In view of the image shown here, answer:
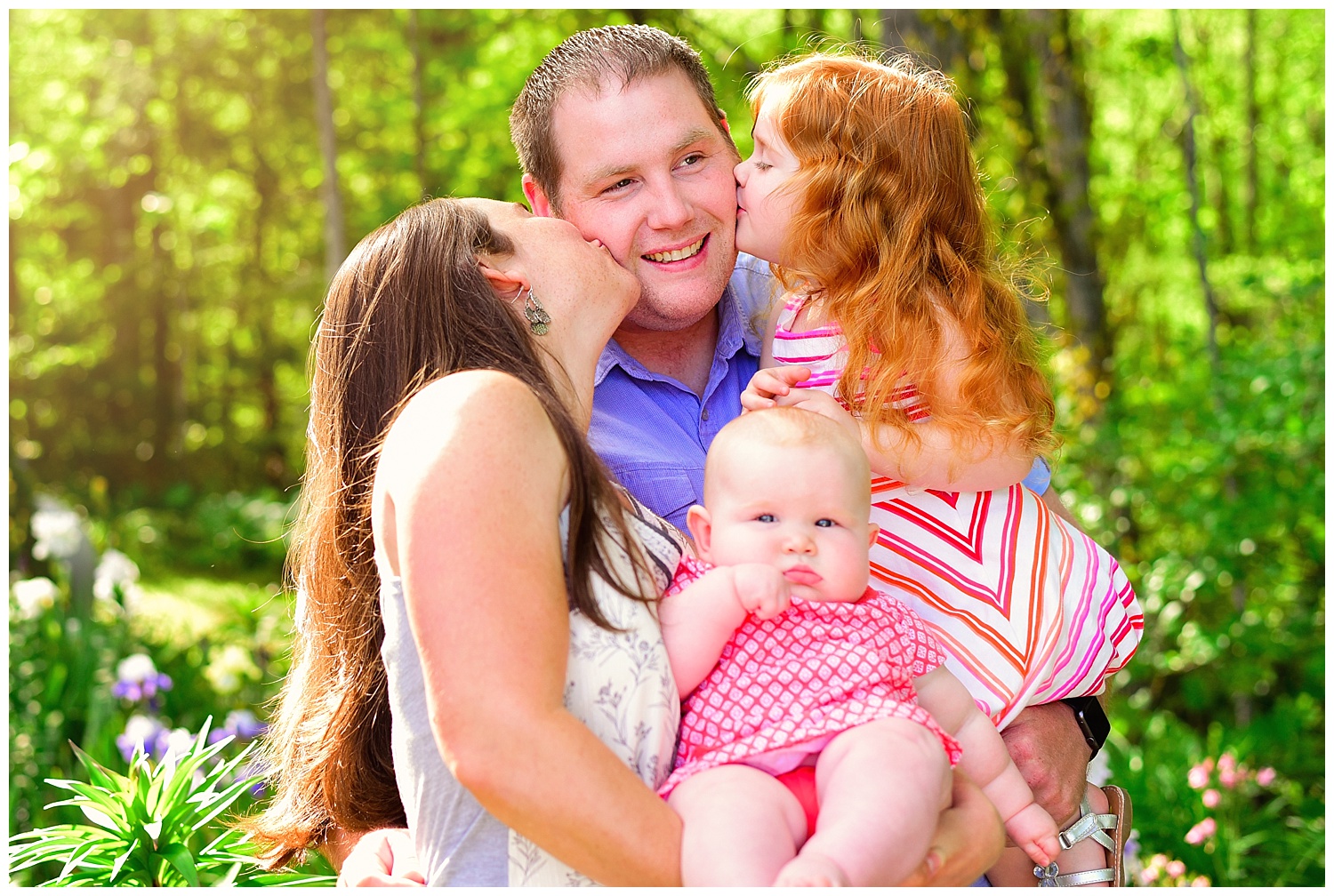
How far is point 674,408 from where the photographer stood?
271 cm

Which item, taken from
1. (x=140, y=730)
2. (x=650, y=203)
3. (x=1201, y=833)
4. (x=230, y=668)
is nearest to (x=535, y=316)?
(x=650, y=203)

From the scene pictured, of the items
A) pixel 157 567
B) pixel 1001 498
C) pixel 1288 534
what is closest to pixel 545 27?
pixel 1288 534

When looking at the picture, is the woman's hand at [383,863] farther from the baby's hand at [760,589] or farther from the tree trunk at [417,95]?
the tree trunk at [417,95]

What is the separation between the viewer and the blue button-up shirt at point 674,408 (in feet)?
7.91

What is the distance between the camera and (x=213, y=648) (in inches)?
229

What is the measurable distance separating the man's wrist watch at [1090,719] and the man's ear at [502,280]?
1523 mm

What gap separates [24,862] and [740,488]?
2.04 meters

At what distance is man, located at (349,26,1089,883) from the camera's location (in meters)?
2.61

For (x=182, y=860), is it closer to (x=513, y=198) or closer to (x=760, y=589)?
(x=760, y=589)

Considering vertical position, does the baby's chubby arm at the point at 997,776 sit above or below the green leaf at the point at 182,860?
above

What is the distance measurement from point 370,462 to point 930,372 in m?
1.15

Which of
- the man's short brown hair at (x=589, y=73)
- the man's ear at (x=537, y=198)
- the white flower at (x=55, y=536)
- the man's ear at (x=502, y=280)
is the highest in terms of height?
the man's short brown hair at (x=589, y=73)

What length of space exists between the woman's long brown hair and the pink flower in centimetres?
328

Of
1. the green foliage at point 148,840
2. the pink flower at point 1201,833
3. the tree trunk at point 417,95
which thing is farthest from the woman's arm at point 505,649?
the tree trunk at point 417,95
